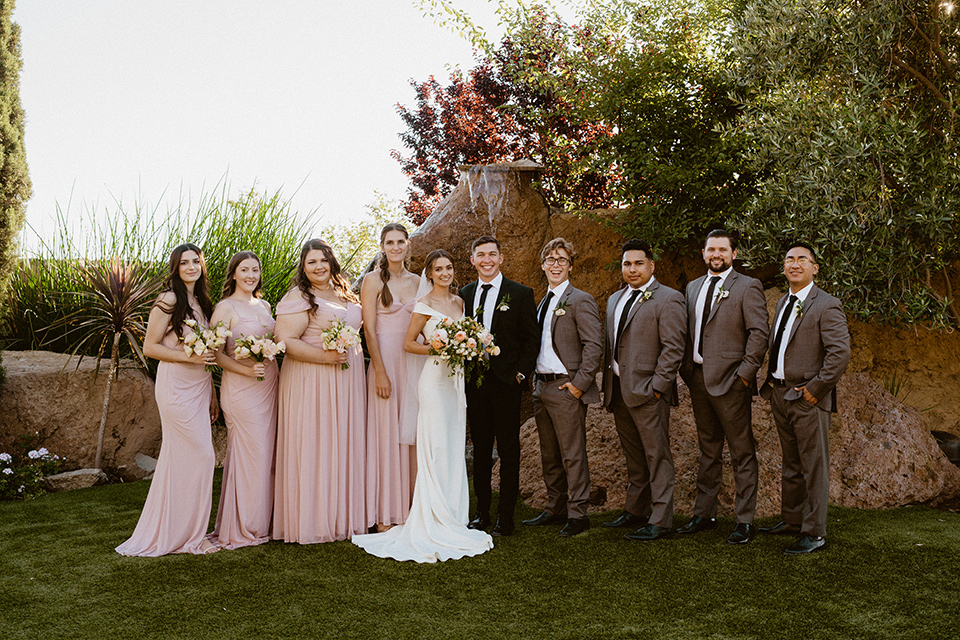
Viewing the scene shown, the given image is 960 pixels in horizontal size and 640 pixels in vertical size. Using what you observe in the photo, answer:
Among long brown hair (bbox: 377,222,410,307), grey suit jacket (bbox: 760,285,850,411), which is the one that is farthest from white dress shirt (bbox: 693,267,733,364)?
long brown hair (bbox: 377,222,410,307)

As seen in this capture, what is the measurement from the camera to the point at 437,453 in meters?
5.11

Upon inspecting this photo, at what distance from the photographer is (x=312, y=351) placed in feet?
17.3

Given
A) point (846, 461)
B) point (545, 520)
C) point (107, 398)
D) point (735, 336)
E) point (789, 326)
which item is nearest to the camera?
point (789, 326)

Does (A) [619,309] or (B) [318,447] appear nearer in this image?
(B) [318,447]

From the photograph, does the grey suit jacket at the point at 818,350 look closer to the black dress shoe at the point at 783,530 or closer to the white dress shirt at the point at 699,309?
the white dress shirt at the point at 699,309

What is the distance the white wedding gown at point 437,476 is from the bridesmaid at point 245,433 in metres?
0.79

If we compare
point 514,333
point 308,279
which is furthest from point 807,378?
point 308,279

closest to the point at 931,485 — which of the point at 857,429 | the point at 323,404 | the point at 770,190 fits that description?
the point at 857,429

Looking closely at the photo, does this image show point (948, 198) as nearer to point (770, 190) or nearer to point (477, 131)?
point (770, 190)

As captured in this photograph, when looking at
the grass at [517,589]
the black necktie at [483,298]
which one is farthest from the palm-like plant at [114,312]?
the black necktie at [483,298]

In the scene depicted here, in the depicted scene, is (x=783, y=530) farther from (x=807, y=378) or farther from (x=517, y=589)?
(x=517, y=589)

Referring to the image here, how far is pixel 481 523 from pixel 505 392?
3.40 ft

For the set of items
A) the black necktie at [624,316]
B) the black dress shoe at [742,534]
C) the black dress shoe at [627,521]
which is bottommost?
the black dress shoe at [627,521]

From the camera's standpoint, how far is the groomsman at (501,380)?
5293mm
